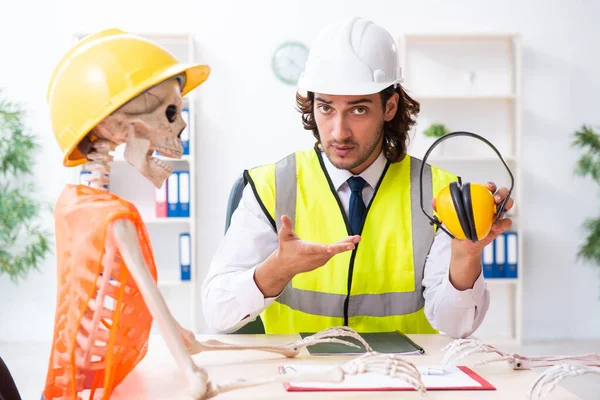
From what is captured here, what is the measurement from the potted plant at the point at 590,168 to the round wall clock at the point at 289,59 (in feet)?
6.42

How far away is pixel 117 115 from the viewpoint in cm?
100

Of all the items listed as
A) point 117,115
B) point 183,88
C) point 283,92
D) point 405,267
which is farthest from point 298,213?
point 283,92

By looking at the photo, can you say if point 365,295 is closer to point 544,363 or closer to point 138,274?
point 544,363

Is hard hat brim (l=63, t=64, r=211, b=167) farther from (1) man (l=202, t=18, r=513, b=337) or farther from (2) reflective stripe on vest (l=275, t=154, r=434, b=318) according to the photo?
(2) reflective stripe on vest (l=275, t=154, r=434, b=318)

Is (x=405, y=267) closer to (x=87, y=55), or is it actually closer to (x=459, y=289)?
(x=459, y=289)

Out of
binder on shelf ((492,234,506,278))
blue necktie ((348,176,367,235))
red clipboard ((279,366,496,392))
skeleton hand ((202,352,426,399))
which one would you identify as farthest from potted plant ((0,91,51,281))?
skeleton hand ((202,352,426,399))

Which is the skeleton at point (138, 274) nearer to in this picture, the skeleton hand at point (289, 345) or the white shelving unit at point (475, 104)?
the skeleton hand at point (289, 345)

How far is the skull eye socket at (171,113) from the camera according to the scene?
1.06 meters

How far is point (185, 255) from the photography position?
4367 mm

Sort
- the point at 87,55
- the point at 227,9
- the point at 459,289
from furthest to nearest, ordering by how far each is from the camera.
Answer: the point at 227,9 → the point at 459,289 → the point at 87,55

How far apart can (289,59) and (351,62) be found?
9.41 ft

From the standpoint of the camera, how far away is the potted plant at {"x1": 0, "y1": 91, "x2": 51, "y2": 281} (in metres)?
4.18

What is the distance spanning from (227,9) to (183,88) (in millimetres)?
3683

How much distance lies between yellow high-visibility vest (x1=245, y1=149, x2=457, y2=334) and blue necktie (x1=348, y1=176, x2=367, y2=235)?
0.02 m
